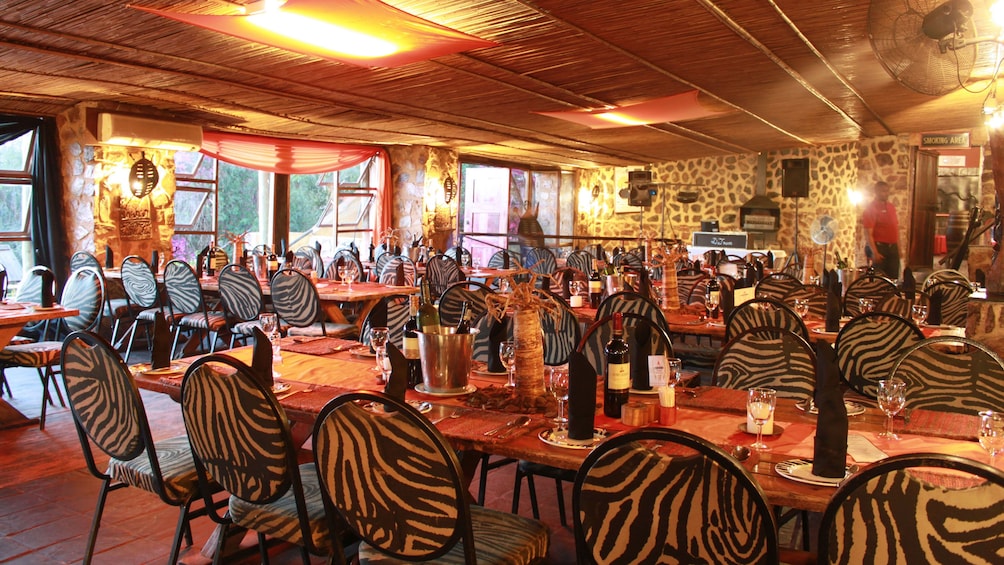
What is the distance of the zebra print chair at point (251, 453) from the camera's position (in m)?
2.29

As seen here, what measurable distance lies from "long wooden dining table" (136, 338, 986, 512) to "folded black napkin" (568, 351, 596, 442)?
81 millimetres

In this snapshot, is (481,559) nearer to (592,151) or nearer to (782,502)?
(782,502)

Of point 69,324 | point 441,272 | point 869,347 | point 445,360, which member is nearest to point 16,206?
point 69,324

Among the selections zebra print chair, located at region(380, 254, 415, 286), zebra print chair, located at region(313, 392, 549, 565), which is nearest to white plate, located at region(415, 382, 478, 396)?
zebra print chair, located at region(313, 392, 549, 565)

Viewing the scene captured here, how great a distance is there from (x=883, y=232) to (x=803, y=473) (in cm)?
1051

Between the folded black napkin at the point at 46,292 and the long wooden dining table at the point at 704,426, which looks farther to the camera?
the folded black napkin at the point at 46,292

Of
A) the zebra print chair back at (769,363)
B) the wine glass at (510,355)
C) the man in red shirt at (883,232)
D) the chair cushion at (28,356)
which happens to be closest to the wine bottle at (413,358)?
the wine glass at (510,355)

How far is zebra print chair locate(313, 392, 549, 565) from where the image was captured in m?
1.96

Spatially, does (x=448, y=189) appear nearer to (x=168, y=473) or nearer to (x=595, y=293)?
(x=595, y=293)

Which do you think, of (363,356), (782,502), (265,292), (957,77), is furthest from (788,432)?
(265,292)

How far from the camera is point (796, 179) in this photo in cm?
1382

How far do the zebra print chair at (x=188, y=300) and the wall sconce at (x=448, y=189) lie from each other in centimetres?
587

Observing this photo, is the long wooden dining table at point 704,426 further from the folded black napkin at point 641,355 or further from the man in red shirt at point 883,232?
the man in red shirt at point 883,232

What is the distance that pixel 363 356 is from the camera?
3.65 meters
